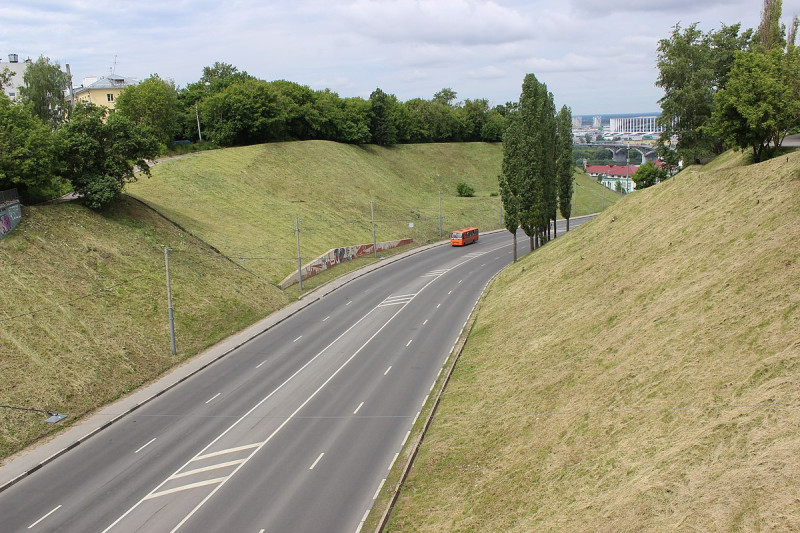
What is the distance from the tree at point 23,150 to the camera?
45.2 metres

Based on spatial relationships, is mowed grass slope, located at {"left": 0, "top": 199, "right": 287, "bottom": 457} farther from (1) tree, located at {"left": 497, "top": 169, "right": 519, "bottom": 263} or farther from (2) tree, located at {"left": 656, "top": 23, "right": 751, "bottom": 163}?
(2) tree, located at {"left": 656, "top": 23, "right": 751, "bottom": 163}

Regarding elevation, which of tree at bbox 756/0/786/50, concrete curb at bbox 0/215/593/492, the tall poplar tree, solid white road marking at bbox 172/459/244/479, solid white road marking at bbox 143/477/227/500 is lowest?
solid white road marking at bbox 143/477/227/500

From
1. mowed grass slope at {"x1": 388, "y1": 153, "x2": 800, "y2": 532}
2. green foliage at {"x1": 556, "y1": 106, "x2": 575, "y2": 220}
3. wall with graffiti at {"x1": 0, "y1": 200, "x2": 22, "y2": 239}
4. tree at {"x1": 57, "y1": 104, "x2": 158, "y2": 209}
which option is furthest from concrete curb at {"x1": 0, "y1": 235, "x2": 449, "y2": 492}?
green foliage at {"x1": 556, "y1": 106, "x2": 575, "y2": 220}

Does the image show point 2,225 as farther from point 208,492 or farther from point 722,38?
point 722,38

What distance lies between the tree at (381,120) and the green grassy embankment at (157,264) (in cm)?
2804

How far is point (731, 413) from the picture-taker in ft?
63.5

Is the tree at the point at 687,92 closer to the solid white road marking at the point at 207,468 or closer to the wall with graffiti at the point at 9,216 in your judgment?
the solid white road marking at the point at 207,468

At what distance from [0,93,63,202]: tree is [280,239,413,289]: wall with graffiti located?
2322 cm

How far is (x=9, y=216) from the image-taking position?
43688mm

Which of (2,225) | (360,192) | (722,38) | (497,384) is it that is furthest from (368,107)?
(497,384)

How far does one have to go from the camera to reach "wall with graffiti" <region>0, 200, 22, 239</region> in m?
42.8

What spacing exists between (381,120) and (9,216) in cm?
9035

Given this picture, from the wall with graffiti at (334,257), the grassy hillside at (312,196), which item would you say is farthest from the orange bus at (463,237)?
the wall with graffiti at (334,257)

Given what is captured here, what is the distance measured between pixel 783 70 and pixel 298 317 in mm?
41666
